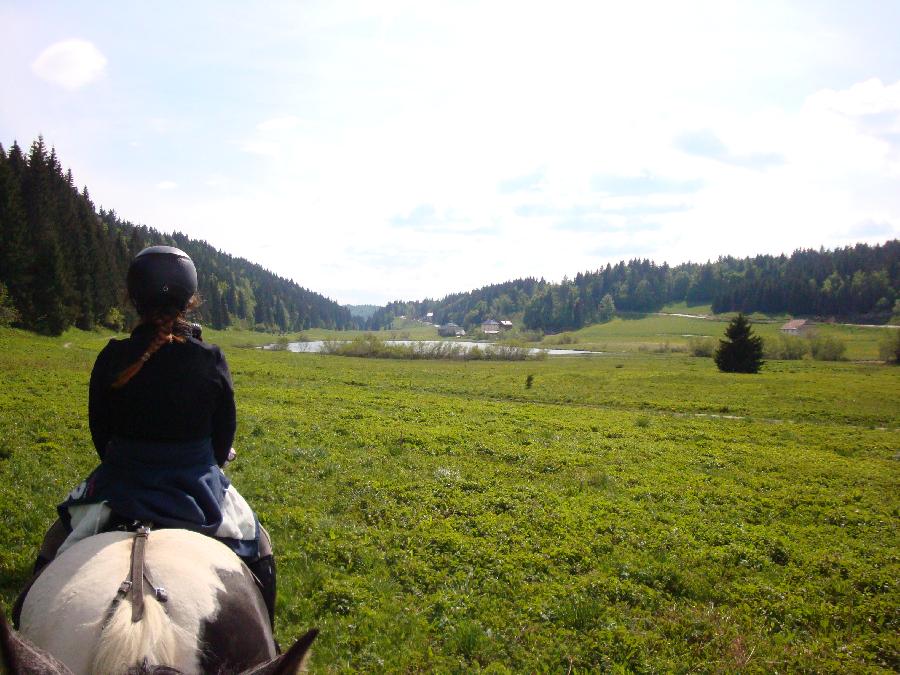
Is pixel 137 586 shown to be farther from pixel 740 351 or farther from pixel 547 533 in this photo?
pixel 740 351

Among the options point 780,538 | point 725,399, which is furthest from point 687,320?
point 780,538

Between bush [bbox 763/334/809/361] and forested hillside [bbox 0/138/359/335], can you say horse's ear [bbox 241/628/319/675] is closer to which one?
forested hillside [bbox 0/138/359/335]

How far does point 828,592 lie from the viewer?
27.7 feet

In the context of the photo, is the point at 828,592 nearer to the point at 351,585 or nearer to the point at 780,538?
the point at 780,538

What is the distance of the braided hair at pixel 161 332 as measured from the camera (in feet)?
11.3

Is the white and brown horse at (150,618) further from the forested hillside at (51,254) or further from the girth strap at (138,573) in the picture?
the forested hillside at (51,254)

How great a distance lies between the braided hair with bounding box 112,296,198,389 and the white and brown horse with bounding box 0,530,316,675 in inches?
40.5

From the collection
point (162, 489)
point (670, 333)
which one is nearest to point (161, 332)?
point (162, 489)

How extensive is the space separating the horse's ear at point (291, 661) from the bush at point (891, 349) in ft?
278

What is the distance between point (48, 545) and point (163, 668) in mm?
2054

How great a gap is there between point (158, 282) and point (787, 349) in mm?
88264

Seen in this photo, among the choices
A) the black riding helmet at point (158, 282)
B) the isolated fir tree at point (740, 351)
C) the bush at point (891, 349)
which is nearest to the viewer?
the black riding helmet at point (158, 282)

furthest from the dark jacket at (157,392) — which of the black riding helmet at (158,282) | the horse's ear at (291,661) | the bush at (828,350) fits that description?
the bush at (828,350)

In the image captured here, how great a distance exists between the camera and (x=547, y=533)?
1004 centimetres
